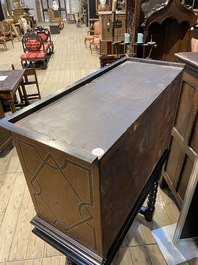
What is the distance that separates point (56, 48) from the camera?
780 centimetres

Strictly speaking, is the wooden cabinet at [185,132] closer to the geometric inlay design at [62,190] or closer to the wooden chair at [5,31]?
the geometric inlay design at [62,190]

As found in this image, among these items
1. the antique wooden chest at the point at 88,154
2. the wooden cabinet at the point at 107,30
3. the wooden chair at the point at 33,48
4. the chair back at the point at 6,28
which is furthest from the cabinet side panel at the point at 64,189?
the chair back at the point at 6,28

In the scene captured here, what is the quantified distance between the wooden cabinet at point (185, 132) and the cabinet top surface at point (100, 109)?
23cm

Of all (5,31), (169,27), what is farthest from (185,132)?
(5,31)

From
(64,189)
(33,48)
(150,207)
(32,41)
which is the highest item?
(64,189)

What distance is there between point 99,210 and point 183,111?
1061mm

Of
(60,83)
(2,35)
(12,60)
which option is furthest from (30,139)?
(2,35)

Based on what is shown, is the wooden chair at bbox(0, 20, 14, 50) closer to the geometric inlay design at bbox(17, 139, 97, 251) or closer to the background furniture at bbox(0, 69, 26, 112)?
the background furniture at bbox(0, 69, 26, 112)

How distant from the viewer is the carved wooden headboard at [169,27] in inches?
82.3

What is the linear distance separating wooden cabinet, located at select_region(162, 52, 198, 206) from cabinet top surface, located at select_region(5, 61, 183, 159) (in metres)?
0.23

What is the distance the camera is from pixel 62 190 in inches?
25.6

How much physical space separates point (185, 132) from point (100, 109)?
881 mm

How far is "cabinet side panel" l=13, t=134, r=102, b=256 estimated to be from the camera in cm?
56

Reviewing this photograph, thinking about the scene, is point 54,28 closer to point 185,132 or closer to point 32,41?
point 32,41
